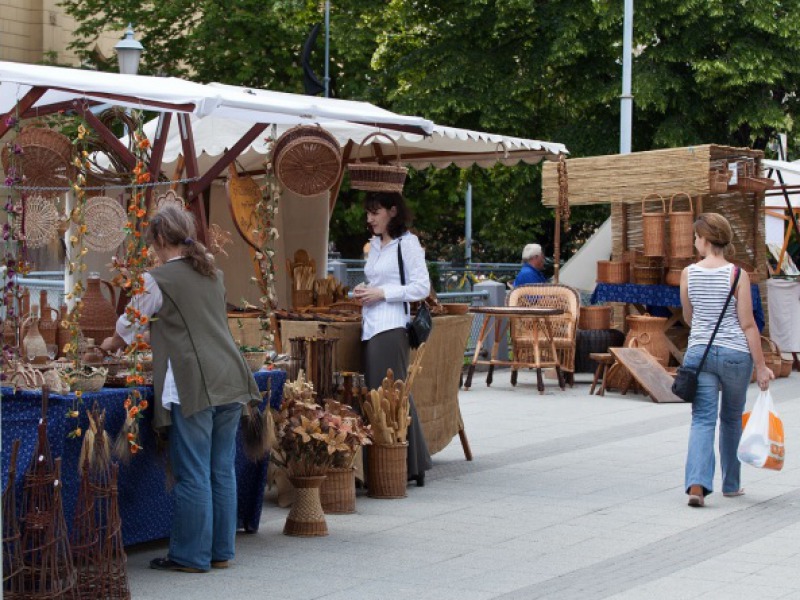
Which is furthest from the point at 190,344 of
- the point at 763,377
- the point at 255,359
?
the point at 763,377

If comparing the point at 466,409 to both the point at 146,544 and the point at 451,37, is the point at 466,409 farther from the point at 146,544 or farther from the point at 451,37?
the point at 451,37

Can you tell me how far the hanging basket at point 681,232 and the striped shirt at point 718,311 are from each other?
720 cm

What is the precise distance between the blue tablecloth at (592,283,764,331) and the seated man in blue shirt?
71 cm

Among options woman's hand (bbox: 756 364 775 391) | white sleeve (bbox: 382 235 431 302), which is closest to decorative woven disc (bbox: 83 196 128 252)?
white sleeve (bbox: 382 235 431 302)

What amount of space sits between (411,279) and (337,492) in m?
1.54

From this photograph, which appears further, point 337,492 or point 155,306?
point 337,492

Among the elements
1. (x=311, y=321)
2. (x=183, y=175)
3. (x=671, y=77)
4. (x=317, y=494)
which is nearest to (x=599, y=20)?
(x=671, y=77)

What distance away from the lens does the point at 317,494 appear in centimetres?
799

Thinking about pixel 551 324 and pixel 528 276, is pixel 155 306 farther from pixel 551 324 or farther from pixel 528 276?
pixel 528 276

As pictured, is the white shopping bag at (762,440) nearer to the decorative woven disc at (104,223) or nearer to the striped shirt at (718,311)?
the striped shirt at (718,311)

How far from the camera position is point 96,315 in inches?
363

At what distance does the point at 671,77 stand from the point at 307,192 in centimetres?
1622

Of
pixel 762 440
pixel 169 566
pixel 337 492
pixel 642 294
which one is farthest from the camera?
pixel 642 294

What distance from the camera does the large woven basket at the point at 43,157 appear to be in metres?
9.35
